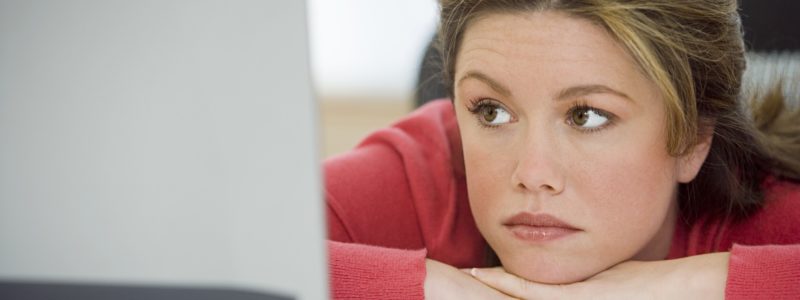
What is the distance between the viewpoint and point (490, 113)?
2.80ft

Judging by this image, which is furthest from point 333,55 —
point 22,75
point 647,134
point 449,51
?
point 22,75

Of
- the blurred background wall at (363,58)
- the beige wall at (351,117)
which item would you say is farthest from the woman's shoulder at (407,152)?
the beige wall at (351,117)

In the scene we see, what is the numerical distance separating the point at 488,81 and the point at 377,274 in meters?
0.22

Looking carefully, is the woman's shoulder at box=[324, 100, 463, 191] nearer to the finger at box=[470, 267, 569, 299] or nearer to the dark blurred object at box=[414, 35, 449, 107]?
the dark blurred object at box=[414, 35, 449, 107]

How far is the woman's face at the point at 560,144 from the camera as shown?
78cm

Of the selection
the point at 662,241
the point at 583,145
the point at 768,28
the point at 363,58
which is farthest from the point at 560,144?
the point at 363,58

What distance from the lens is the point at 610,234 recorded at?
834 mm

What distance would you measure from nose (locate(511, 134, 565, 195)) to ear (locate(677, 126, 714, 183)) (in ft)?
0.68

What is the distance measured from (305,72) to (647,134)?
503 mm

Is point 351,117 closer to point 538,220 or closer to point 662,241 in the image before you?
point 662,241

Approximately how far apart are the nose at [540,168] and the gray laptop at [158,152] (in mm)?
376

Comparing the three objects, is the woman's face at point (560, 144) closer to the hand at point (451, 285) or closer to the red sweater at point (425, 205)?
the hand at point (451, 285)

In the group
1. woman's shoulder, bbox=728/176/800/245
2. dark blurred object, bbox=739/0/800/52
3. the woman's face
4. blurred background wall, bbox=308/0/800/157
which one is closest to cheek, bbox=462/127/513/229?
the woman's face

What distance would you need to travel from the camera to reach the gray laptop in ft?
1.42
